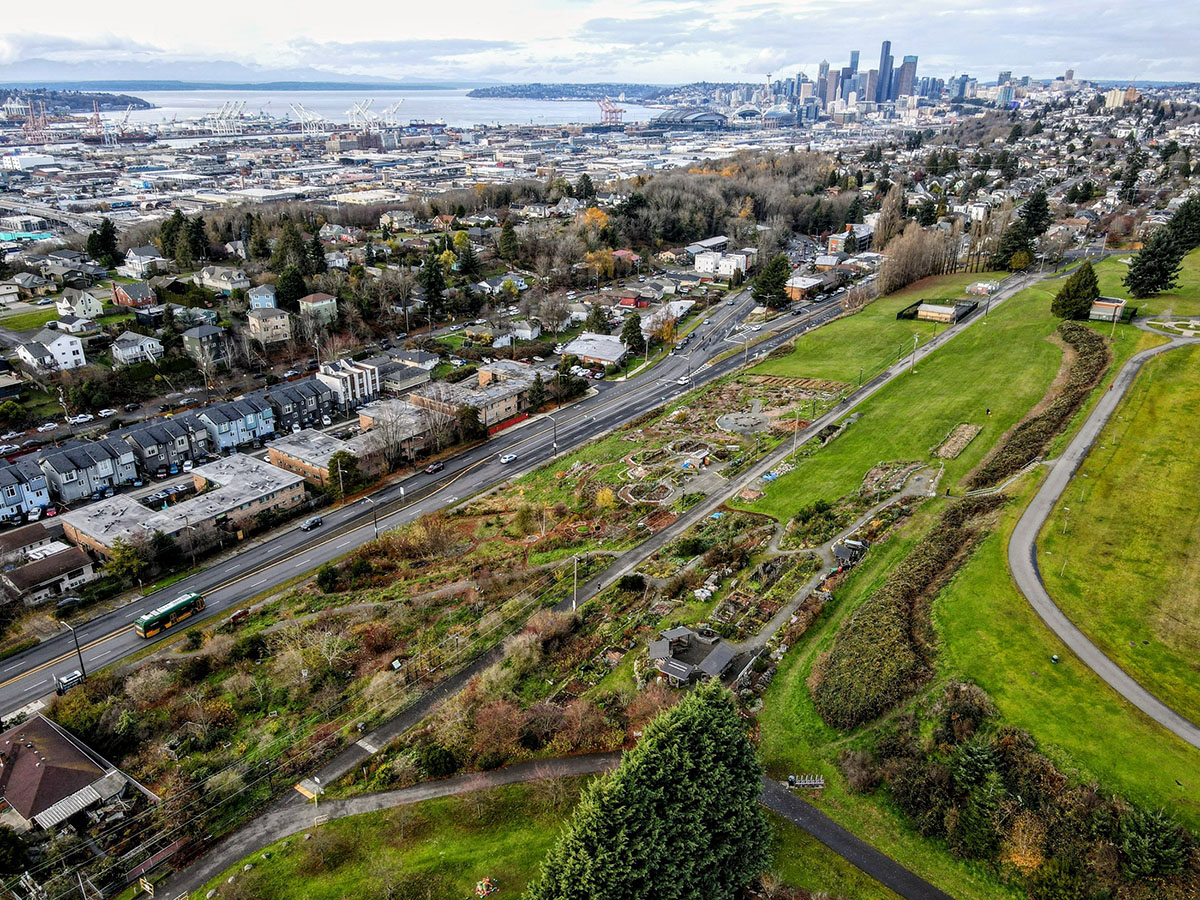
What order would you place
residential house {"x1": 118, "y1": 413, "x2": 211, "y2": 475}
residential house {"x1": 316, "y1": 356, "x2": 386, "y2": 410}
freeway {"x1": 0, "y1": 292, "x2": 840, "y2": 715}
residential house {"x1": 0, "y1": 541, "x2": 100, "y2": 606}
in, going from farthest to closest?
residential house {"x1": 316, "y1": 356, "x2": 386, "y2": 410}
residential house {"x1": 118, "y1": 413, "x2": 211, "y2": 475}
residential house {"x1": 0, "y1": 541, "x2": 100, "y2": 606}
freeway {"x1": 0, "y1": 292, "x2": 840, "y2": 715}

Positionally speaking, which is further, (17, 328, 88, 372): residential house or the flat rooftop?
(17, 328, 88, 372): residential house

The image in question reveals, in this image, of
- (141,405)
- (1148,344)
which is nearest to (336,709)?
(141,405)

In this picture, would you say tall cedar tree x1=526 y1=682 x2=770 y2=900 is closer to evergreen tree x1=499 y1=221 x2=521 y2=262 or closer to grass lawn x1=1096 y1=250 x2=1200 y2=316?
grass lawn x1=1096 y1=250 x2=1200 y2=316

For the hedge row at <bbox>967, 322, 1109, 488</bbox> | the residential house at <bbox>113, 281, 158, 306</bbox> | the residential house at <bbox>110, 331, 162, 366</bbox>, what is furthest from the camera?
the residential house at <bbox>113, 281, 158, 306</bbox>

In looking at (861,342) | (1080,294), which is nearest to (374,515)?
(861,342)

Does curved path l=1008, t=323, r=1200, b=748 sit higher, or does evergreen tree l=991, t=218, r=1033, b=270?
evergreen tree l=991, t=218, r=1033, b=270

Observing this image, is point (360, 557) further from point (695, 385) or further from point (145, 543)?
Result: point (695, 385)

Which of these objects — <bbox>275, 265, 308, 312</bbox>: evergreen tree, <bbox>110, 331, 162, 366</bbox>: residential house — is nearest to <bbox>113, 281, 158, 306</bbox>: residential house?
<bbox>110, 331, 162, 366</bbox>: residential house
